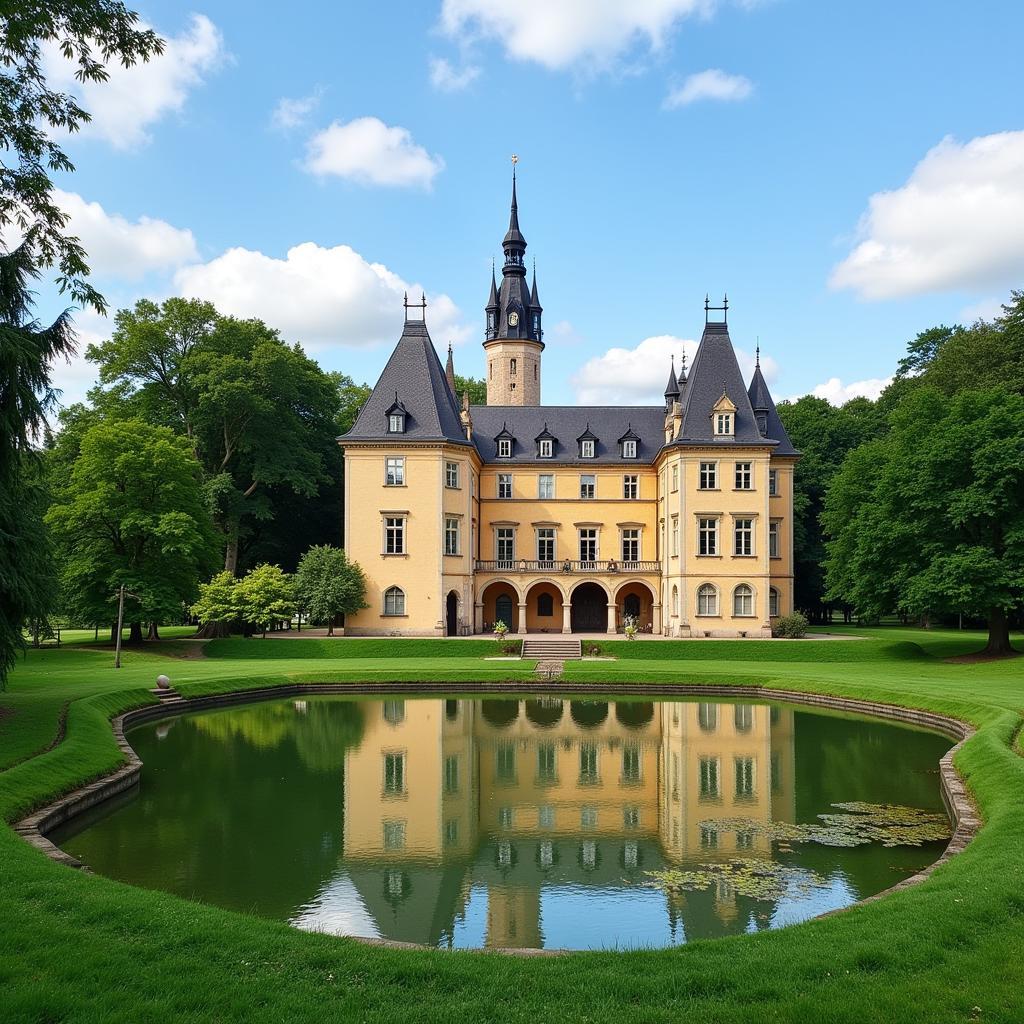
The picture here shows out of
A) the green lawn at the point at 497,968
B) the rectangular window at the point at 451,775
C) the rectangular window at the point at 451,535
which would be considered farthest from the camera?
the rectangular window at the point at 451,535

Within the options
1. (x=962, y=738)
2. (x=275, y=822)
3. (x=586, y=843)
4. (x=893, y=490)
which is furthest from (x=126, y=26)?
(x=893, y=490)

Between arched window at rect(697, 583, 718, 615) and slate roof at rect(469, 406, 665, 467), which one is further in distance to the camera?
slate roof at rect(469, 406, 665, 467)

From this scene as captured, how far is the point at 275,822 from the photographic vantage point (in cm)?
1448

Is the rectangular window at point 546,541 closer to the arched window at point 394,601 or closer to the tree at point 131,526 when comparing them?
the arched window at point 394,601

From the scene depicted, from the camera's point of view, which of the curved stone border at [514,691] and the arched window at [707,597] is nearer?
the curved stone border at [514,691]

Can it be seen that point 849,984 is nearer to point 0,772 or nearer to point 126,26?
point 126,26

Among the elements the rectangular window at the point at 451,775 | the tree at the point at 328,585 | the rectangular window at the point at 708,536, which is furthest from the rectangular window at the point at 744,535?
the rectangular window at the point at 451,775

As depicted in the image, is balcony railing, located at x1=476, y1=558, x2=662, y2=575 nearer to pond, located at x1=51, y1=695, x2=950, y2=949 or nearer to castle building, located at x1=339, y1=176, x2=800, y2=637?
castle building, located at x1=339, y1=176, x2=800, y2=637

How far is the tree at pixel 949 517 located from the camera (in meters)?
35.9

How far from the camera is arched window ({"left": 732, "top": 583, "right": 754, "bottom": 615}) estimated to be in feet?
148

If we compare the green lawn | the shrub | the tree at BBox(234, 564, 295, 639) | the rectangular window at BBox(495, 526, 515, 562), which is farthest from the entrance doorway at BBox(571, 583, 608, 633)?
the green lawn

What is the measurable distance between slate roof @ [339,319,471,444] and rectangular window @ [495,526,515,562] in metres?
6.54

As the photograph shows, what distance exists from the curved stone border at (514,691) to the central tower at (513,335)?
38129mm

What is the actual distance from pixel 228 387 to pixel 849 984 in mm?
43705
